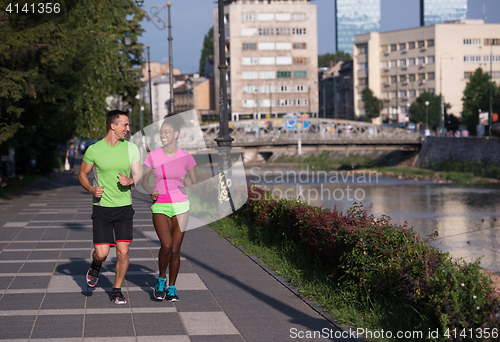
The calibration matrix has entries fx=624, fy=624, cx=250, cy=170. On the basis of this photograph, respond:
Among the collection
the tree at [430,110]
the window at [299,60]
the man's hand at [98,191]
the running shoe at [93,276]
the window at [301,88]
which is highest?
the window at [299,60]

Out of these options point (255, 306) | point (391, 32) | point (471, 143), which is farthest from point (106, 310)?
point (391, 32)

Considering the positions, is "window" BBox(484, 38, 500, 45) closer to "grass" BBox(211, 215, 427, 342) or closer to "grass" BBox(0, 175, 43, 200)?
"grass" BBox(0, 175, 43, 200)

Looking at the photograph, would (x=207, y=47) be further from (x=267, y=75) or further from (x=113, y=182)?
(x=113, y=182)

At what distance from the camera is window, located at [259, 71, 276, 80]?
107125 mm

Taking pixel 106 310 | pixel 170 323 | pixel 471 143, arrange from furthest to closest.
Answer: pixel 471 143, pixel 106 310, pixel 170 323

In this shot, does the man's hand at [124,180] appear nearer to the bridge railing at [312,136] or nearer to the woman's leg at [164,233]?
the woman's leg at [164,233]

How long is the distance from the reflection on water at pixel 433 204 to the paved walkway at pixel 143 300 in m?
3.93

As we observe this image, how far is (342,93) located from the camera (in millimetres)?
124250

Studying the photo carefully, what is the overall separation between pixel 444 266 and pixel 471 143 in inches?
1971

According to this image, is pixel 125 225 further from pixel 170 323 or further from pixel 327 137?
pixel 327 137

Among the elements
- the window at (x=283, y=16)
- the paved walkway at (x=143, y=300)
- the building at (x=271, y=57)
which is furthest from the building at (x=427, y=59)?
the paved walkway at (x=143, y=300)

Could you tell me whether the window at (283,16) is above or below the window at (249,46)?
above

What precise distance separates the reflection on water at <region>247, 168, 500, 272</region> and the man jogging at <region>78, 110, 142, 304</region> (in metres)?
6.16

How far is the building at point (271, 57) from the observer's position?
105250 millimetres
